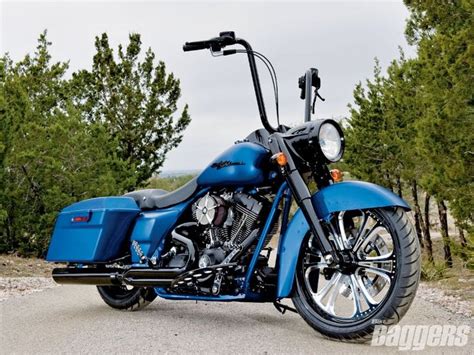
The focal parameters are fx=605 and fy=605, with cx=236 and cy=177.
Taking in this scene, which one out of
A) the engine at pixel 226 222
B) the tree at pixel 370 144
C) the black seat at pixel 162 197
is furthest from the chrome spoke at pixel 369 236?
the tree at pixel 370 144

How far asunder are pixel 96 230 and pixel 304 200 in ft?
6.51

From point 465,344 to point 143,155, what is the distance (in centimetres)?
1954

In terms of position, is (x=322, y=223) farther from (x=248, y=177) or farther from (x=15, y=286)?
(x=15, y=286)

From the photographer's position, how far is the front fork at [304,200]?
3.78 meters

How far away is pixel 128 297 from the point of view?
17.0 feet

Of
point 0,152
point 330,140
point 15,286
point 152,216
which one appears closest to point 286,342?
point 330,140

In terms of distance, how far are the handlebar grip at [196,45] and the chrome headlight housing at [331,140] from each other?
1109 millimetres

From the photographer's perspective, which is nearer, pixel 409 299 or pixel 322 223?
pixel 409 299

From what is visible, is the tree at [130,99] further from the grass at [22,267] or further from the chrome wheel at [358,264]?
the chrome wheel at [358,264]

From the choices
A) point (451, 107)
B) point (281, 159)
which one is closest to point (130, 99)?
point (451, 107)

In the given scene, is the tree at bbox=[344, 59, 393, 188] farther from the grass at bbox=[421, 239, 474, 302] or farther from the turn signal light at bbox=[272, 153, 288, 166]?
the turn signal light at bbox=[272, 153, 288, 166]

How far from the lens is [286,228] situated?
13.4ft

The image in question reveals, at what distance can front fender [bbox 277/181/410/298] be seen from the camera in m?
3.65

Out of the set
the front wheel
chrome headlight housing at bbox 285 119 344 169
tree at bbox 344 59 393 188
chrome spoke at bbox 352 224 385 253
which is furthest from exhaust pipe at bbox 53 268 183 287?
tree at bbox 344 59 393 188
